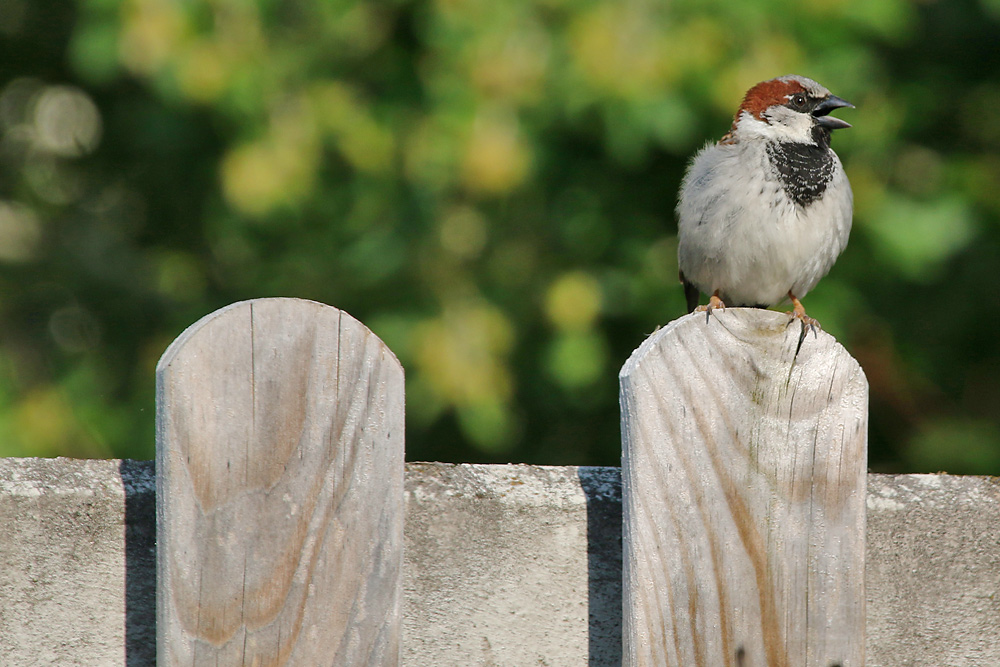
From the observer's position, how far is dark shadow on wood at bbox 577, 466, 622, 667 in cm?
121

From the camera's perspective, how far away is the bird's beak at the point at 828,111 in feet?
9.65

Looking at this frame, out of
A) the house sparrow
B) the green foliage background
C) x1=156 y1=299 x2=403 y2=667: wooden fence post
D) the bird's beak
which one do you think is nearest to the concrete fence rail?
x1=156 y1=299 x2=403 y2=667: wooden fence post

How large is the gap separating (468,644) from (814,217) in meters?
1.89

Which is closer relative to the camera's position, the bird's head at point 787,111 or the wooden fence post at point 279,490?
the wooden fence post at point 279,490

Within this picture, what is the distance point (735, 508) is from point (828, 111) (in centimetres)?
221

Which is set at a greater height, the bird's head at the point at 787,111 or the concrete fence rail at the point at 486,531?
the bird's head at the point at 787,111

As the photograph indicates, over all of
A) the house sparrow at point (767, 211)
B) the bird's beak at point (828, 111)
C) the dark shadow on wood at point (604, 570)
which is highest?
the bird's beak at point (828, 111)

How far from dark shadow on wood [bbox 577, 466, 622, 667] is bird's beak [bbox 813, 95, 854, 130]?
6.51 feet

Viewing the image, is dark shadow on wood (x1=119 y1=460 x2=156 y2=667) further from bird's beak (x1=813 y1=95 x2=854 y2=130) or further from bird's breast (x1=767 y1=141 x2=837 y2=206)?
bird's beak (x1=813 y1=95 x2=854 y2=130)

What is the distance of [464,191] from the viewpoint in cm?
356

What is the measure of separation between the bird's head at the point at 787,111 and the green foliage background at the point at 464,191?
0.13m

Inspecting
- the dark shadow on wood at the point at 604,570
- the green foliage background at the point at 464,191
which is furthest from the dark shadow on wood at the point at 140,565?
→ the green foliage background at the point at 464,191

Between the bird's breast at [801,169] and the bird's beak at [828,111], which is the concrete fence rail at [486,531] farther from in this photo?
the bird's beak at [828,111]

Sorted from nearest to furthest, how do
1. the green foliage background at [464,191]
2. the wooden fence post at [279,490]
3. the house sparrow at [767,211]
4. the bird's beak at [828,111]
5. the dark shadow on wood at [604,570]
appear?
the wooden fence post at [279,490], the dark shadow on wood at [604,570], the house sparrow at [767,211], the bird's beak at [828,111], the green foliage background at [464,191]
